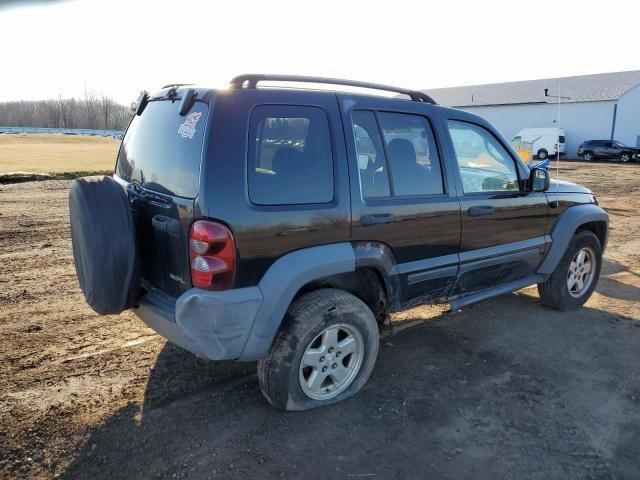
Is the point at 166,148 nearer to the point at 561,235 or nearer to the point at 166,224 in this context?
the point at 166,224

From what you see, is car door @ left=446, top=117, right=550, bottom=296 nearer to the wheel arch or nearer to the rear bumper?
the wheel arch

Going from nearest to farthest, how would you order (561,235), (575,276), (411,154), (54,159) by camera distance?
1. (411,154)
2. (561,235)
3. (575,276)
4. (54,159)

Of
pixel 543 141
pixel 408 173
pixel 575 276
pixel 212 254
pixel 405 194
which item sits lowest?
pixel 575 276

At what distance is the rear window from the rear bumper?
0.57 meters

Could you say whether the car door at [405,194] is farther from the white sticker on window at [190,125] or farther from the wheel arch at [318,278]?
the white sticker on window at [190,125]

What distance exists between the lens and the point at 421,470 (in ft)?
8.97

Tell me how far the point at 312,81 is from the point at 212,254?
1.31m

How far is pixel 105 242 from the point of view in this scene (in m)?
2.90

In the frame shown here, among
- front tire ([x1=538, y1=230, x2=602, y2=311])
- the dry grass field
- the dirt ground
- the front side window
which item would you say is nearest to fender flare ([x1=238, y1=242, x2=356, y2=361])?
the dirt ground

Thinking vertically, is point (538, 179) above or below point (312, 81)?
below

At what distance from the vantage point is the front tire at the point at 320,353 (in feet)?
9.99

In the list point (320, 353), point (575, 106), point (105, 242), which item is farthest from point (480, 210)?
point (575, 106)

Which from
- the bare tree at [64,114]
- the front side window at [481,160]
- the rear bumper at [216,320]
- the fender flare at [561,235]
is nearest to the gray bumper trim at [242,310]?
the rear bumper at [216,320]

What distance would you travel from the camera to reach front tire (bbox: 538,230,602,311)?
4914mm
